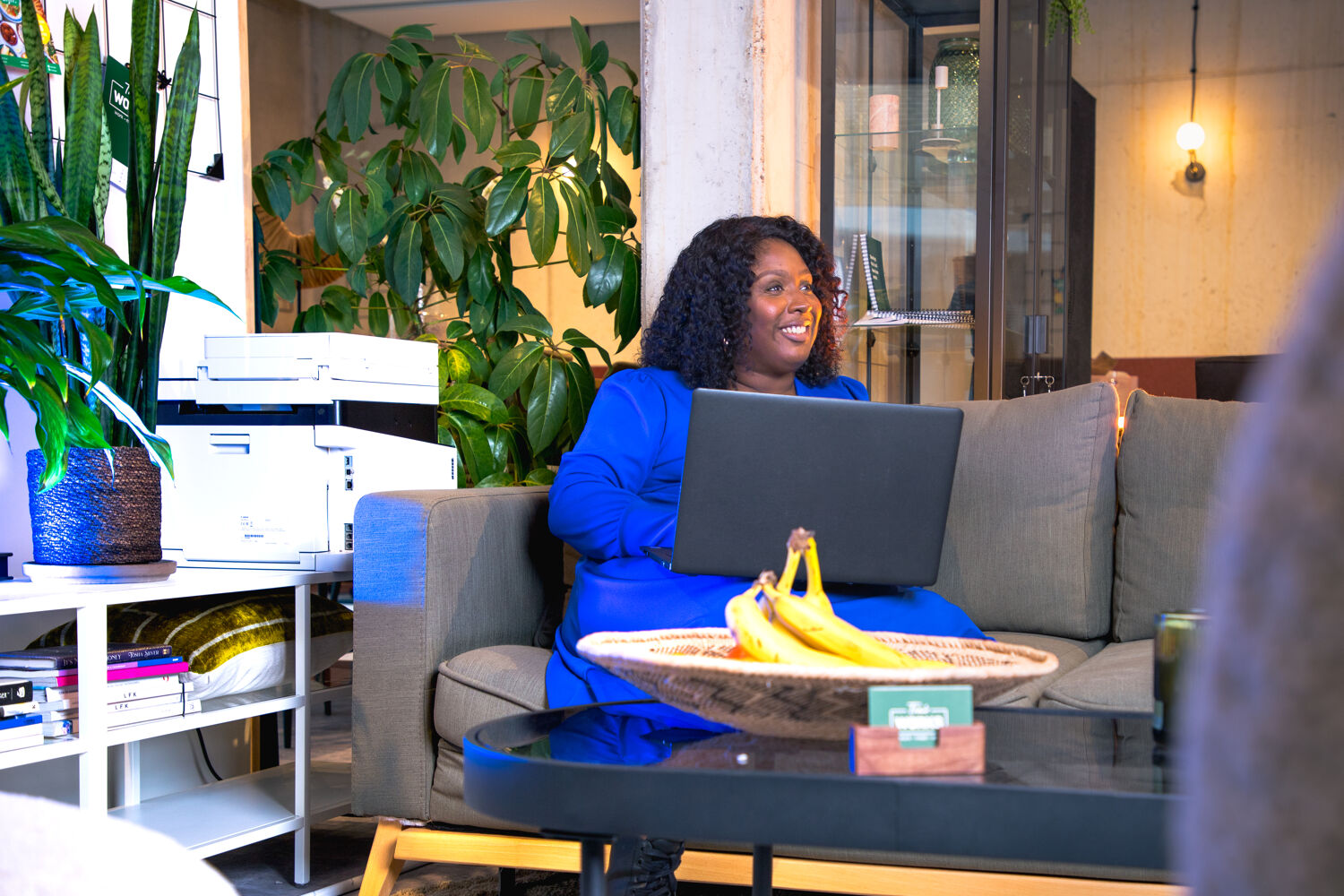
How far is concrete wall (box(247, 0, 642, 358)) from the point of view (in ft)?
26.6

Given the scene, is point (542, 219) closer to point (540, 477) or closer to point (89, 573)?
point (540, 477)

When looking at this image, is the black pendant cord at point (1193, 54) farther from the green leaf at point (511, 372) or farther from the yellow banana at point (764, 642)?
the yellow banana at point (764, 642)

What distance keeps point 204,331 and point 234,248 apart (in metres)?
0.25

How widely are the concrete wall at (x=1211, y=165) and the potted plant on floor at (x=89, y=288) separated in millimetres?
5951

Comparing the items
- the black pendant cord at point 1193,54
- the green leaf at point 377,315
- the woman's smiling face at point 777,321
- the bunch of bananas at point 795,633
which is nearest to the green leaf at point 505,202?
the green leaf at point 377,315

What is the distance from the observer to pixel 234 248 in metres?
3.11

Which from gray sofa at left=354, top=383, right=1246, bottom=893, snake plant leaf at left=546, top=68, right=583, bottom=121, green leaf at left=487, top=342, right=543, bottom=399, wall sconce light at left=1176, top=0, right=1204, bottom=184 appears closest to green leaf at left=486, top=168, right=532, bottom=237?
snake plant leaf at left=546, top=68, right=583, bottom=121

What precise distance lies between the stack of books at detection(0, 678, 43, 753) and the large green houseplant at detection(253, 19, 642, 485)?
5.52ft

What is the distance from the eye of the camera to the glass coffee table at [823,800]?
946mm

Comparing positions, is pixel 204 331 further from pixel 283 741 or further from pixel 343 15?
pixel 343 15

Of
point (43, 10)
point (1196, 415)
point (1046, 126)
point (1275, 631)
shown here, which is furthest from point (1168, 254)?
point (1275, 631)

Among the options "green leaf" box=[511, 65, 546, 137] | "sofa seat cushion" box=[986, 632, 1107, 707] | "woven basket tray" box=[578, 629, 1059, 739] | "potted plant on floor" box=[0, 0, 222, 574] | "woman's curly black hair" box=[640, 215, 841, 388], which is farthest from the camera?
"green leaf" box=[511, 65, 546, 137]

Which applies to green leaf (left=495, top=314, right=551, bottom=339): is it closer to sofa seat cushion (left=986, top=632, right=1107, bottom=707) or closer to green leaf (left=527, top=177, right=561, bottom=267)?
green leaf (left=527, top=177, right=561, bottom=267)

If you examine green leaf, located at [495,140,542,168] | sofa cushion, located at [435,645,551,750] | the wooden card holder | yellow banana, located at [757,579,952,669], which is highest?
green leaf, located at [495,140,542,168]
